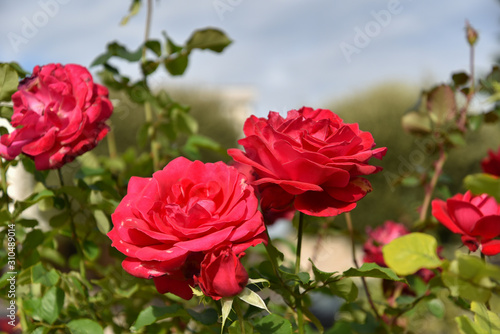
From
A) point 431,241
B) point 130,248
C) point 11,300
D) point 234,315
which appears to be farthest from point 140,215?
point 11,300

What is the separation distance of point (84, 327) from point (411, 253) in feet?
1.38

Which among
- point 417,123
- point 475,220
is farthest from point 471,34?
point 475,220

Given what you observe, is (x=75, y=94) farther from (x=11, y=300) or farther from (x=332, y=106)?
(x=332, y=106)

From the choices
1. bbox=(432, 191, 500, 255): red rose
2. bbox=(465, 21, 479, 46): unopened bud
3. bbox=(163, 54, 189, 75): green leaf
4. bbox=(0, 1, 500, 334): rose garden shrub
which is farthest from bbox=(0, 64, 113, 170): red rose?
bbox=(465, 21, 479, 46): unopened bud

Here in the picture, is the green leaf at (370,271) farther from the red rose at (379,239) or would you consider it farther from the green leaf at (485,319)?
the red rose at (379,239)

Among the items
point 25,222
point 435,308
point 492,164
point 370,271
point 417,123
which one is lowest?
point 435,308

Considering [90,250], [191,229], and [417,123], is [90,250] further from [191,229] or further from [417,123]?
[417,123]

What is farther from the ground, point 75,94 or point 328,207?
point 75,94

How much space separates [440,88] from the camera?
922 millimetres

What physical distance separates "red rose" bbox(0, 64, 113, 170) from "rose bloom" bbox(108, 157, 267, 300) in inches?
7.3

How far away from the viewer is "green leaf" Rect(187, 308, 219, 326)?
0.49 meters

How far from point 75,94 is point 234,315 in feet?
1.19

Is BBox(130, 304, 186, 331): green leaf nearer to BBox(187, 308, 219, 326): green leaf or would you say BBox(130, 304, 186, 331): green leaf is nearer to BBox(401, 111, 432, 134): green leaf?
BBox(187, 308, 219, 326): green leaf

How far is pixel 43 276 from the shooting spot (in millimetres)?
602
